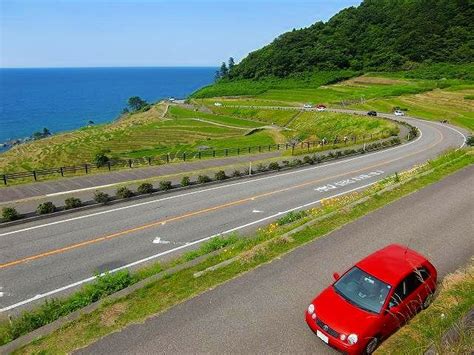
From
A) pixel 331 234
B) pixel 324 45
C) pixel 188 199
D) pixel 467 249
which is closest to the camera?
pixel 467 249

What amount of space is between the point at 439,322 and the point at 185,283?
7.00 m

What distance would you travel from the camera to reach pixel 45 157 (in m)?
68.5

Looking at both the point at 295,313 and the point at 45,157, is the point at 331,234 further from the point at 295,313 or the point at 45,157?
the point at 45,157

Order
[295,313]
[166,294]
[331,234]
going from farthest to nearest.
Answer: [331,234] → [166,294] → [295,313]

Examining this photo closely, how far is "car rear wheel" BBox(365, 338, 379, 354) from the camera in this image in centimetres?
895

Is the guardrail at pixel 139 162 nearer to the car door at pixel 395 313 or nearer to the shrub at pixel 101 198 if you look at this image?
the shrub at pixel 101 198

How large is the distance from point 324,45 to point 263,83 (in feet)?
105

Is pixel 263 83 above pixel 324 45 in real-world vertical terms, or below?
below

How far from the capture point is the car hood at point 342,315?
9031 millimetres

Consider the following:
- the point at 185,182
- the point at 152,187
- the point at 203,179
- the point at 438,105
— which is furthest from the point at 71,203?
the point at 438,105

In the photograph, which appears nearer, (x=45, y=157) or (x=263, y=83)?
(x=45, y=157)

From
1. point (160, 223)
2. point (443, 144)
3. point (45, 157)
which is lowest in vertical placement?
point (45, 157)

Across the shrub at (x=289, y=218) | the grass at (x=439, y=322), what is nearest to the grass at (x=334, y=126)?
the shrub at (x=289, y=218)

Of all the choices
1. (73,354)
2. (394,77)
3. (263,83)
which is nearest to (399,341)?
(73,354)
